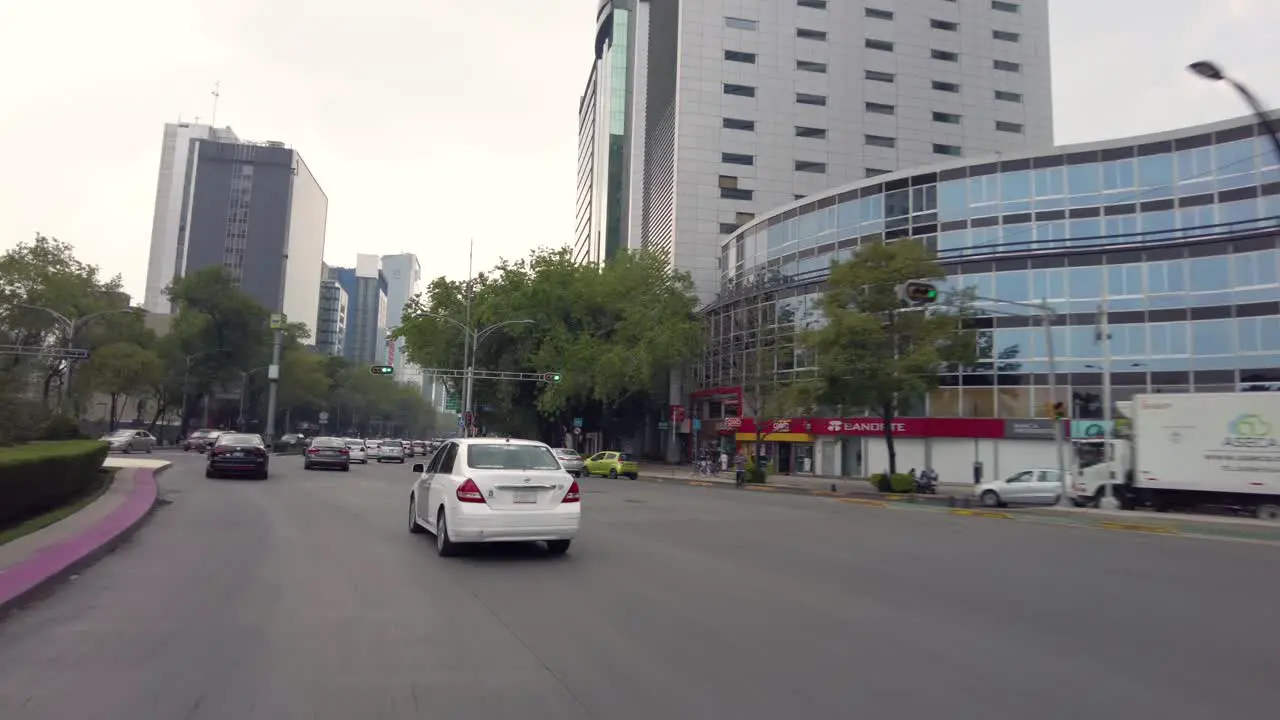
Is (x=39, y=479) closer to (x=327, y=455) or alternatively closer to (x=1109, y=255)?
(x=327, y=455)

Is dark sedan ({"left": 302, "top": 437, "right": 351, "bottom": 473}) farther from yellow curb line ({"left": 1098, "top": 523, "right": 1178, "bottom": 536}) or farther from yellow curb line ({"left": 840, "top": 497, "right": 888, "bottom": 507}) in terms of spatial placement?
yellow curb line ({"left": 1098, "top": 523, "right": 1178, "bottom": 536})

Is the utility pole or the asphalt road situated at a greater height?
the utility pole

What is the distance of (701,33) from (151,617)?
6662 cm

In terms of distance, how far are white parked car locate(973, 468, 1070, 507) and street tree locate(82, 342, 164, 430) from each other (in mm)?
60226

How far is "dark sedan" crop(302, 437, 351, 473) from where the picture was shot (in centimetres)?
3284

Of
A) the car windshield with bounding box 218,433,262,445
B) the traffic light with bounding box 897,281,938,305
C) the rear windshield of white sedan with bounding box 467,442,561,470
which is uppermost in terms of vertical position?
the traffic light with bounding box 897,281,938,305

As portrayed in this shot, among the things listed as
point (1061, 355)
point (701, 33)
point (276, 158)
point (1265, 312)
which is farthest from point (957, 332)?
point (276, 158)

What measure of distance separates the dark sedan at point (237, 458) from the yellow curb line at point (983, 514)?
2148 centimetres

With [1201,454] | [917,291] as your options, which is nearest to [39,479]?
[917,291]

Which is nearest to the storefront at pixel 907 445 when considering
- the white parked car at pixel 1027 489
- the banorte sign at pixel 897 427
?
the banorte sign at pixel 897 427

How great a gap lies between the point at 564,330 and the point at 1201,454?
37.3 m

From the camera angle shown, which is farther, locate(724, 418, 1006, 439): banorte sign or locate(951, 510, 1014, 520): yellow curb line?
locate(724, 418, 1006, 439): banorte sign

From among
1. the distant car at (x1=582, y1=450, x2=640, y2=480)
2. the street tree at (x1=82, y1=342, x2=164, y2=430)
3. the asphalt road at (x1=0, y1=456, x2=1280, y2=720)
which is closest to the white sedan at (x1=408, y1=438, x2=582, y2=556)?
the asphalt road at (x1=0, y1=456, x2=1280, y2=720)

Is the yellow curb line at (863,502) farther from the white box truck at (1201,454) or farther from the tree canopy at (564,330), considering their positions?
the tree canopy at (564,330)
